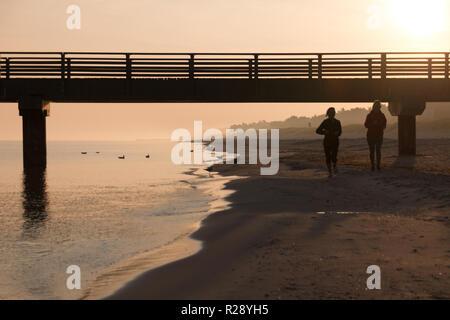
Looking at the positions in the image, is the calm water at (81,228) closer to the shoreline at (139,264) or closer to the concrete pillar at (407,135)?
the shoreline at (139,264)

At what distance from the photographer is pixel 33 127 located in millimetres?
23766

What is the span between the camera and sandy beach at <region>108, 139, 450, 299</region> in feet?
15.9

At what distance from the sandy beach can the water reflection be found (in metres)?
3.40

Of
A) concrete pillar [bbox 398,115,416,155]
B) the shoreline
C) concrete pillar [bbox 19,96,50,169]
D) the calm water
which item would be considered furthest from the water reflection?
concrete pillar [bbox 398,115,416,155]

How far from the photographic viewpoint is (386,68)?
2327 cm

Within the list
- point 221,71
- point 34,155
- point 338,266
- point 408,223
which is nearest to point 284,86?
point 221,71

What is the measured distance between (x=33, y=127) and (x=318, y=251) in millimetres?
20306

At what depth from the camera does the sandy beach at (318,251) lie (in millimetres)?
4836

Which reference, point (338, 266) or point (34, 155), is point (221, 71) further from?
point (338, 266)

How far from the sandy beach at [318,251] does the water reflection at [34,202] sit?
11.2 feet

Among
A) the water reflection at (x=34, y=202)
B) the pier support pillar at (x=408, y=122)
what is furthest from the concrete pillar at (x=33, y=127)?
the pier support pillar at (x=408, y=122)

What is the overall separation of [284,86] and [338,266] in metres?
18.4

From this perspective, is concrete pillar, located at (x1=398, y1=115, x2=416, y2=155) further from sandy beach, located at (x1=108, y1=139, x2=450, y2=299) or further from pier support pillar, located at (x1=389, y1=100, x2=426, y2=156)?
sandy beach, located at (x1=108, y1=139, x2=450, y2=299)

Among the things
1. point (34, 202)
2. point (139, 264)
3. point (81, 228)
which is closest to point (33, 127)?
point (34, 202)
